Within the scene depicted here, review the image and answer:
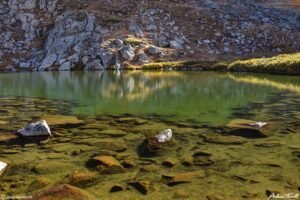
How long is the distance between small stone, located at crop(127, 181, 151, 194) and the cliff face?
140ft

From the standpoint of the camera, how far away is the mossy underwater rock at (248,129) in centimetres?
1409

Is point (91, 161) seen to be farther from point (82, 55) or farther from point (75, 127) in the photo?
point (82, 55)

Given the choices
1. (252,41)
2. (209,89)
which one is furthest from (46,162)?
(252,41)

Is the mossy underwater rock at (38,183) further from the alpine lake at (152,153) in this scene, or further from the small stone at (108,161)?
the small stone at (108,161)

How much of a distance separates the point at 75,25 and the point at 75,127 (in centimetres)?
4417

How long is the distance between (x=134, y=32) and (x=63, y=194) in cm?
4897

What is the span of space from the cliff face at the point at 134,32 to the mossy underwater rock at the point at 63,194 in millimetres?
43531

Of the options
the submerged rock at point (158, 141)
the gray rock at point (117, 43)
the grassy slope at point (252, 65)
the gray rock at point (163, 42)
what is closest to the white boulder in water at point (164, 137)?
the submerged rock at point (158, 141)

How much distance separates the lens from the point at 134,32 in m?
56.4

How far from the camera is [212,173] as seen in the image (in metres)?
10.4

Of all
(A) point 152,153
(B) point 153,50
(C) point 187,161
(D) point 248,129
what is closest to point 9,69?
(B) point 153,50

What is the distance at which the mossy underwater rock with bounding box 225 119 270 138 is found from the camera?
14.1 m

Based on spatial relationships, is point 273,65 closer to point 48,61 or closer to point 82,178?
point 48,61

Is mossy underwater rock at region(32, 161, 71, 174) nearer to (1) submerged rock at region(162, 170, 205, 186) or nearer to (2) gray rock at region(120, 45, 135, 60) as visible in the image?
(1) submerged rock at region(162, 170, 205, 186)
